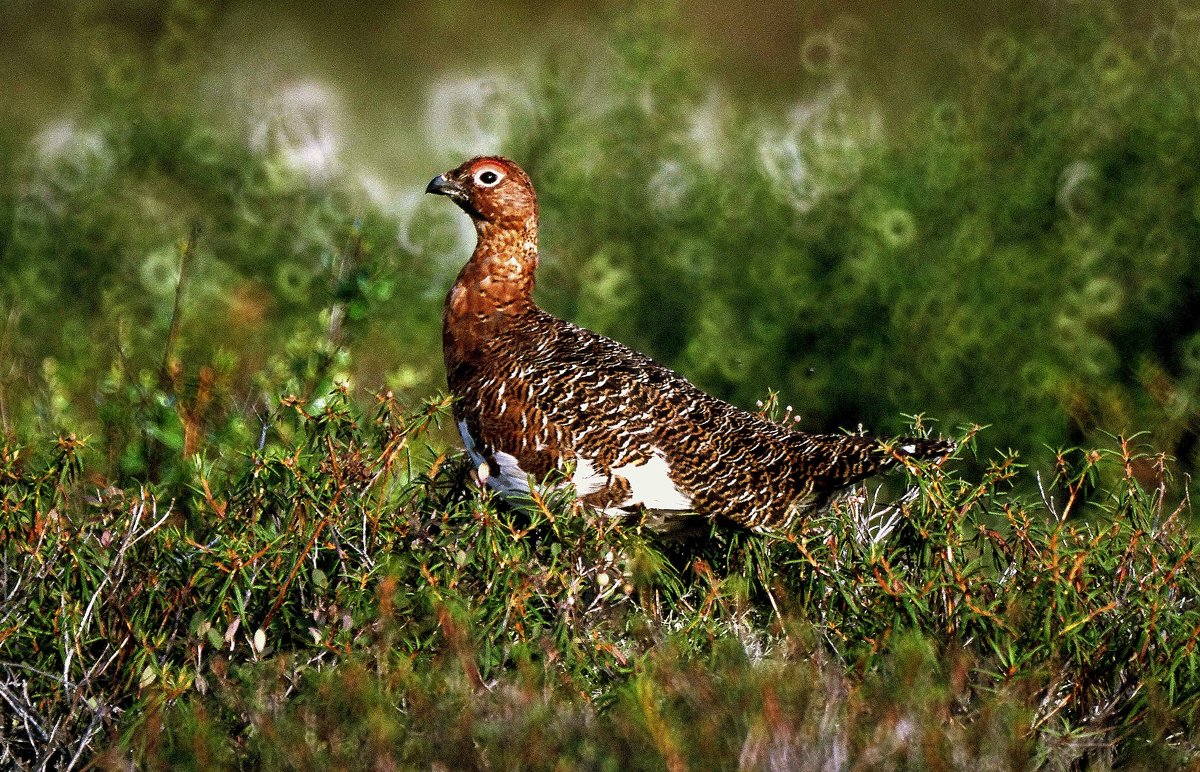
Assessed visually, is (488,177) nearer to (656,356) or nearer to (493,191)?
(493,191)

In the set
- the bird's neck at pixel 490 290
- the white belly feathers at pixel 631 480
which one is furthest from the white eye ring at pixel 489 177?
the white belly feathers at pixel 631 480

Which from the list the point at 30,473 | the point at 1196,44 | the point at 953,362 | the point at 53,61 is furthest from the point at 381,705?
the point at 53,61

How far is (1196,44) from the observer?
7598 mm

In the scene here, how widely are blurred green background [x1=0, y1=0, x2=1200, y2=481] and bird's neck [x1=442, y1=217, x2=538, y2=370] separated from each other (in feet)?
1.46

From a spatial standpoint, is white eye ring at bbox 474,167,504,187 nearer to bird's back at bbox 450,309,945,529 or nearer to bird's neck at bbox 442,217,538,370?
bird's neck at bbox 442,217,538,370

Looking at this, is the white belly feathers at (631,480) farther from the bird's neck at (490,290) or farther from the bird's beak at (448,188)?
the bird's beak at (448,188)

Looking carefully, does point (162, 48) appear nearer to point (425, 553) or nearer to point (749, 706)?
point (425, 553)

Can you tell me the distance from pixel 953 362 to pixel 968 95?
1.81 metres

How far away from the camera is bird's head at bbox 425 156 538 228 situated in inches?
193

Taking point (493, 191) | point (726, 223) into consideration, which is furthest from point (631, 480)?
point (726, 223)

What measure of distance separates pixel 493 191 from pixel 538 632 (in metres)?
2.03

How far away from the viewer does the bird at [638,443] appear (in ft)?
13.7

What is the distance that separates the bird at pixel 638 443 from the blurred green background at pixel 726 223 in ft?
2.71

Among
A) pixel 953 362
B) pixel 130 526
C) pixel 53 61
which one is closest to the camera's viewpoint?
pixel 130 526
